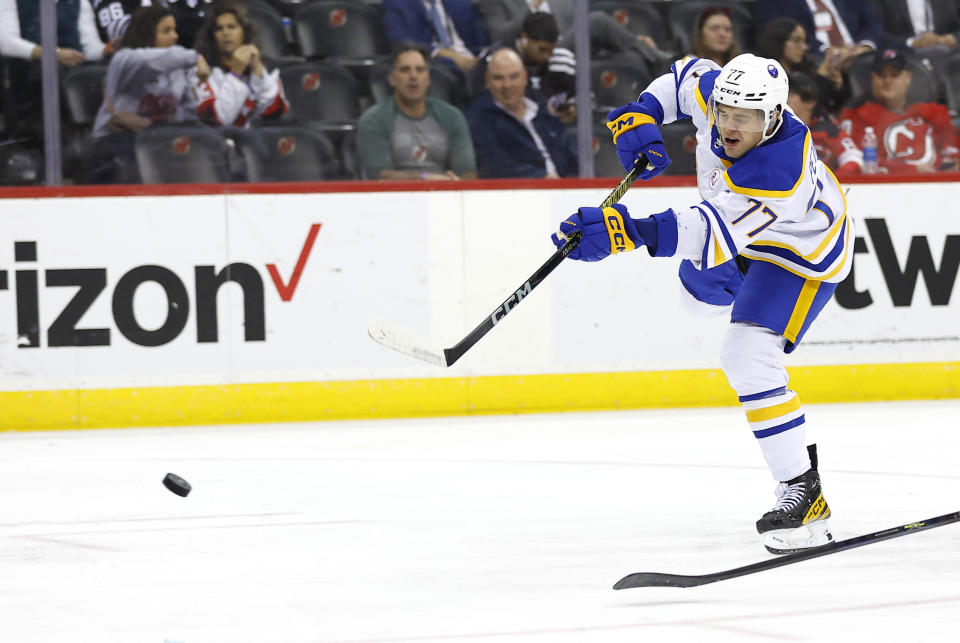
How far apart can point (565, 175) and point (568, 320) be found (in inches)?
26.2

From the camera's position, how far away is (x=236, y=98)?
5953 millimetres

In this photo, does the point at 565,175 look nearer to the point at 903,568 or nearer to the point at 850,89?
the point at 850,89

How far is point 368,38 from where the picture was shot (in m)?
6.24

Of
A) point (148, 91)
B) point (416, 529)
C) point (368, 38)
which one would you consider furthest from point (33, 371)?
point (416, 529)

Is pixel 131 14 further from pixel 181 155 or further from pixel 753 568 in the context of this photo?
pixel 753 568

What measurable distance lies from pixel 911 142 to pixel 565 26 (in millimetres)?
1703

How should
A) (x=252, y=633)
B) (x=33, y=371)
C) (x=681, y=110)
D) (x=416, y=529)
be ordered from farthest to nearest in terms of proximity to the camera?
(x=33, y=371) < (x=681, y=110) < (x=416, y=529) < (x=252, y=633)

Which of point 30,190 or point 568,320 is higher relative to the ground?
point 30,190

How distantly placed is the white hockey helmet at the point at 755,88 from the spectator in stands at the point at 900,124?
3.41m

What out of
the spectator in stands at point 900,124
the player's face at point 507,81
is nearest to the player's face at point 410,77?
the player's face at point 507,81

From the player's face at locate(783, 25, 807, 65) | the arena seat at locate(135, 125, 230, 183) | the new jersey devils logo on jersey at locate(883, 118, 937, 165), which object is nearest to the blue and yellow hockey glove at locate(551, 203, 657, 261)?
the arena seat at locate(135, 125, 230, 183)

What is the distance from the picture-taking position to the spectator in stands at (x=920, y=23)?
260 inches

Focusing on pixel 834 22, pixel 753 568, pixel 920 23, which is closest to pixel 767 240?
pixel 753 568

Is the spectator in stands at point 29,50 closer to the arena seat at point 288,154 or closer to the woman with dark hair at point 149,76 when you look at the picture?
the woman with dark hair at point 149,76
